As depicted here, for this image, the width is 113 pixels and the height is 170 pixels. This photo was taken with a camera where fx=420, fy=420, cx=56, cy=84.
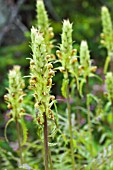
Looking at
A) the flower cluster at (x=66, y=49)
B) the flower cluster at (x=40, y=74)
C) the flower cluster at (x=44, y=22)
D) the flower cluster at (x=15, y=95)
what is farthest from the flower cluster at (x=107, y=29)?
the flower cluster at (x=40, y=74)

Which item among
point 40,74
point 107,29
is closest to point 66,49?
point 40,74

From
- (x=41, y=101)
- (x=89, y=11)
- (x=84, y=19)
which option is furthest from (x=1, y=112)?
(x=41, y=101)

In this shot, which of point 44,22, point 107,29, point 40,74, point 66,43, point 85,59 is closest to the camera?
point 40,74

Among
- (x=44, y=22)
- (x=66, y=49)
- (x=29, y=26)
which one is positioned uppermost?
(x=29, y=26)

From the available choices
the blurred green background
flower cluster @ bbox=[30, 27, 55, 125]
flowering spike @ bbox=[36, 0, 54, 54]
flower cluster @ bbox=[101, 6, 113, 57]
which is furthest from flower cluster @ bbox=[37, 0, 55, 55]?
the blurred green background

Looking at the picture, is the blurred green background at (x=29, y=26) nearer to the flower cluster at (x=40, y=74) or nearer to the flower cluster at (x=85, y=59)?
the flower cluster at (x=85, y=59)

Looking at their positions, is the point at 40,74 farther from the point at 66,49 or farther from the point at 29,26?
the point at 29,26

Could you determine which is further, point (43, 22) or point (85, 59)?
point (43, 22)

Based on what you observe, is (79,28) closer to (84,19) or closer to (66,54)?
(84,19)
